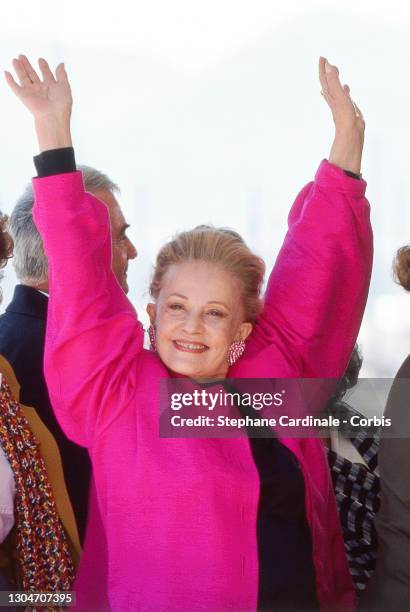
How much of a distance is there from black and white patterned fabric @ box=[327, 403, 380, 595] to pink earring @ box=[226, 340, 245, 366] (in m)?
0.43

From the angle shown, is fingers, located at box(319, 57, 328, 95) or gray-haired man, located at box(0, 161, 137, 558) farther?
fingers, located at box(319, 57, 328, 95)

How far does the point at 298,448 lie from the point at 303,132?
961mm

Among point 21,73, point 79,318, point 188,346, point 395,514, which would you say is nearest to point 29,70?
point 21,73

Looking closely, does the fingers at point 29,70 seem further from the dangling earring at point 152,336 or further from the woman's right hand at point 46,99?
the dangling earring at point 152,336

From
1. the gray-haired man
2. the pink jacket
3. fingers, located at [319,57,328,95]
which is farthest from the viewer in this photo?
fingers, located at [319,57,328,95]

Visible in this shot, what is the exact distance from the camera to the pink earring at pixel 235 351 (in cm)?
174

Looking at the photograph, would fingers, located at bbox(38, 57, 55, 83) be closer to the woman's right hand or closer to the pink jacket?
the woman's right hand

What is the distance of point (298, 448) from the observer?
66.6 inches

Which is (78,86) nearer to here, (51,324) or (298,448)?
(51,324)

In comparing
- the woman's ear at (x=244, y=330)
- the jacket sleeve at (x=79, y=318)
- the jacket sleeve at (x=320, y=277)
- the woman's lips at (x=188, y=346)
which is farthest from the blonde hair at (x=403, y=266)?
the jacket sleeve at (x=79, y=318)

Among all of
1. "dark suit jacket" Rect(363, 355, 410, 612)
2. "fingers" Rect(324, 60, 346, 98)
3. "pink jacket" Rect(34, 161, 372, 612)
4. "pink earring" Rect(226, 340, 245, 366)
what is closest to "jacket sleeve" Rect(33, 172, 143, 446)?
"pink jacket" Rect(34, 161, 372, 612)

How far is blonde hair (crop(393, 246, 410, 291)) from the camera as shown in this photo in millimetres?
1743

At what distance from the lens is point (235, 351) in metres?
1.75

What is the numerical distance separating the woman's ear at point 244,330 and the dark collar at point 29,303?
506mm
